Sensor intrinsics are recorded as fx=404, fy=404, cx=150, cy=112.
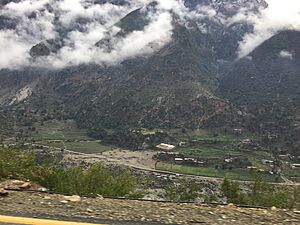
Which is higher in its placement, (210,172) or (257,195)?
(257,195)

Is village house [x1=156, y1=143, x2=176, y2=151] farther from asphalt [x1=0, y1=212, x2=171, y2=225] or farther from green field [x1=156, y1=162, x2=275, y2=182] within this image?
asphalt [x1=0, y1=212, x2=171, y2=225]

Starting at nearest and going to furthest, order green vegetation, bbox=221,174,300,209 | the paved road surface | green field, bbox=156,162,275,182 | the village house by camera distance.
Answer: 1. the paved road surface
2. green vegetation, bbox=221,174,300,209
3. green field, bbox=156,162,275,182
4. the village house

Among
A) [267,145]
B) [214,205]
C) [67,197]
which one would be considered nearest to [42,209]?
[67,197]

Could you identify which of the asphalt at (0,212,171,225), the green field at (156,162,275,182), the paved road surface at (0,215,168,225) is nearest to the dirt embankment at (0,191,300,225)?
the asphalt at (0,212,171,225)

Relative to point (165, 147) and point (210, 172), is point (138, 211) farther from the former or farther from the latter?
point (165, 147)

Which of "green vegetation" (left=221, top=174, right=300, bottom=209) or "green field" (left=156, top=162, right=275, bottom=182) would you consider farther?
"green field" (left=156, top=162, right=275, bottom=182)

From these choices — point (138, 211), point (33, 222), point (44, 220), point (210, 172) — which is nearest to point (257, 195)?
point (138, 211)

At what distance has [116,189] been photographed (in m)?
37.1

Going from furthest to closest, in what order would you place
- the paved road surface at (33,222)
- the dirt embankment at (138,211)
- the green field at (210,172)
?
the green field at (210,172) → the dirt embankment at (138,211) → the paved road surface at (33,222)

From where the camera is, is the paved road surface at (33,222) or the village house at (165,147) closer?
the paved road surface at (33,222)

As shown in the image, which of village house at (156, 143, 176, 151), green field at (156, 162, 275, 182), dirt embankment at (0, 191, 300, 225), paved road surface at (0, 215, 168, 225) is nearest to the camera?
paved road surface at (0, 215, 168, 225)

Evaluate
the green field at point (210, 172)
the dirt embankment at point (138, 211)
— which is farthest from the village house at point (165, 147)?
the dirt embankment at point (138, 211)

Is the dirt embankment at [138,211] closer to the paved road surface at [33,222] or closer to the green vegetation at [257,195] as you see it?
the paved road surface at [33,222]

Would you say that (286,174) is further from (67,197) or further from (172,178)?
(67,197)
